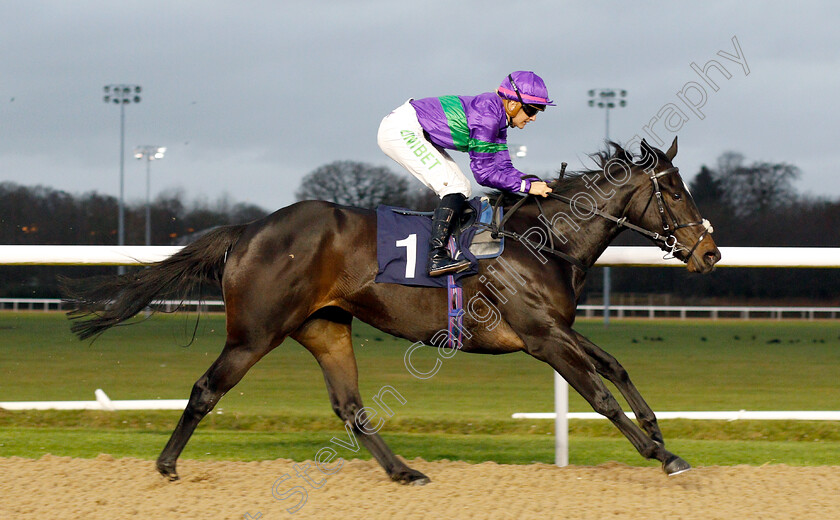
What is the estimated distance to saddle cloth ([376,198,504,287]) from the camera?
3814 mm

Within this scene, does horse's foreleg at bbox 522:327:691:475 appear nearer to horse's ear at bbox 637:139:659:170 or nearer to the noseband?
the noseband

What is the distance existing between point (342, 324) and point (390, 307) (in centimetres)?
42

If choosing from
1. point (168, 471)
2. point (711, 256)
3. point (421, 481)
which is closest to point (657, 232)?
point (711, 256)

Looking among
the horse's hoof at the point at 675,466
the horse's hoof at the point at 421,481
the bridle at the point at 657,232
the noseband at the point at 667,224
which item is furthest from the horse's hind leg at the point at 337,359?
the noseband at the point at 667,224

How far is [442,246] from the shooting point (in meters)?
3.77

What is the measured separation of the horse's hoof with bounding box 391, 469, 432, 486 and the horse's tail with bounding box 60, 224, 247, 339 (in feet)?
4.03

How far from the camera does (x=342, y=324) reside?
13.8 feet

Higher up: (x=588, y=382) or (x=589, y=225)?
(x=589, y=225)

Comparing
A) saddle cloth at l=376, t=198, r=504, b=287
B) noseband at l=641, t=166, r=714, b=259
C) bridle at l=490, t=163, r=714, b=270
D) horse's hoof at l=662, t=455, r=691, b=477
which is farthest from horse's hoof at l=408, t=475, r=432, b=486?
noseband at l=641, t=166, r=714, b=259

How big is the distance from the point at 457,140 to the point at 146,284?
1595 millimetres

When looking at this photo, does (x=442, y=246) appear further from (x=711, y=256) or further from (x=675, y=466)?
(x=675, y=466)

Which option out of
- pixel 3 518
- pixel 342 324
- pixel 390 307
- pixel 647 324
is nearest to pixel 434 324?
pixel 390 307

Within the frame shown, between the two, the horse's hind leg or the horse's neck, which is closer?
the horse's neck

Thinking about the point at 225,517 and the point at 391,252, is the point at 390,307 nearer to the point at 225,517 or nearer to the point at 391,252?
the point at 391,252
